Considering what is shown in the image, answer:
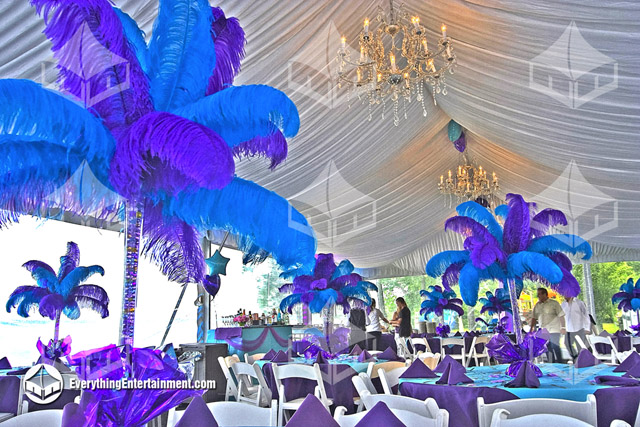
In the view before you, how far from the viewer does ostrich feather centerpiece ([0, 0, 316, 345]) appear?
98.8 inches

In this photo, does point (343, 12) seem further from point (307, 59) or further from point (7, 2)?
point (7, 2)

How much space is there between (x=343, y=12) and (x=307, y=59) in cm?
70

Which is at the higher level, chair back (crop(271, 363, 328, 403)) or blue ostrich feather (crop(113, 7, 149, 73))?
blue ostrich feather (crop(113, 7, 149, 73))

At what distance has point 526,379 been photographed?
337cm

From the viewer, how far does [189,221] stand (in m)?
3.18

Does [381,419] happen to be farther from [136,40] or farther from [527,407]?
[136,40]

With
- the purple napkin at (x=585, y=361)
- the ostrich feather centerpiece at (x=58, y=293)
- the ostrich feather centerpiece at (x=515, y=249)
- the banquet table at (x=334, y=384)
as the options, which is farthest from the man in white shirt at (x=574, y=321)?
the ostrich feather centerpiece at (x=58, y=293)

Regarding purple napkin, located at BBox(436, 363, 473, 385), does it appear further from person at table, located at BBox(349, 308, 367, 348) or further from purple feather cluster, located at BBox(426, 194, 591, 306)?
person at table, located at BBox(349, 308, 367, 348)

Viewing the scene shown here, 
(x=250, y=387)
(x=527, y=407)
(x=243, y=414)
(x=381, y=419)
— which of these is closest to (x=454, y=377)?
(x=527, y=407)

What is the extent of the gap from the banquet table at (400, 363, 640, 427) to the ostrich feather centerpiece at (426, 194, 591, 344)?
5.10 feet

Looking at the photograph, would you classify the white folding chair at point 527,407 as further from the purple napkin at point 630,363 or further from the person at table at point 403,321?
the person at table at point 403,321

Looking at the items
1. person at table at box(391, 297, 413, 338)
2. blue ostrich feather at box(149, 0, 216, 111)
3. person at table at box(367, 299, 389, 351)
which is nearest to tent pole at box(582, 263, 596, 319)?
person at table at box(391, 297, 413, 338)

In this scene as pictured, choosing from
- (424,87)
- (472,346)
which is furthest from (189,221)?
(424,87)

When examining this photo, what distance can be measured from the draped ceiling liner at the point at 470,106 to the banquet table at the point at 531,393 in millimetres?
3212
